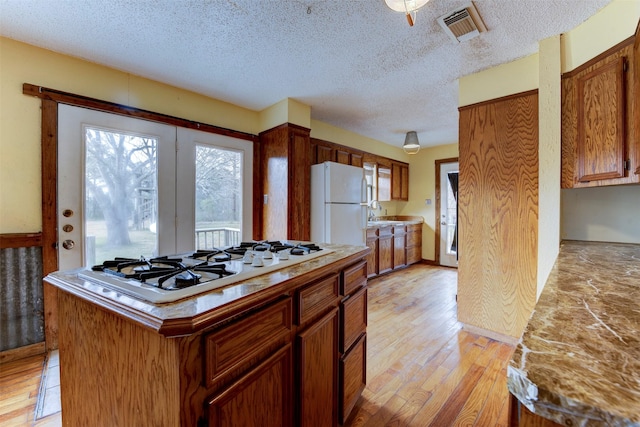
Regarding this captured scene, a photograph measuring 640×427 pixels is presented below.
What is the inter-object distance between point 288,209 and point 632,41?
8.78 feet

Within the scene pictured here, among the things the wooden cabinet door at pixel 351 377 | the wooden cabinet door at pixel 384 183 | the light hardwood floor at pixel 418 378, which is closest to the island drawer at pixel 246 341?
the wooden cabinet door at pixel 351 377

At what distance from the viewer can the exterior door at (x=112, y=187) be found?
2.09 meters

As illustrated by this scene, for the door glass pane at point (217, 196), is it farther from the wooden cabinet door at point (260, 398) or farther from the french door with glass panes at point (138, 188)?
A: the wooden cabinet door at point (260, 398)

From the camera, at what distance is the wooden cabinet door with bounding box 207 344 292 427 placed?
2.39 feet

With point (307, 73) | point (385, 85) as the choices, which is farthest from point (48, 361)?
point (385, 85)

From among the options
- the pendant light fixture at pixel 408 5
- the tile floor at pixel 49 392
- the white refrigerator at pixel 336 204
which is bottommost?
the tile floor at pixel 49 392

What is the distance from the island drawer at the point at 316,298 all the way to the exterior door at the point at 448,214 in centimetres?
422

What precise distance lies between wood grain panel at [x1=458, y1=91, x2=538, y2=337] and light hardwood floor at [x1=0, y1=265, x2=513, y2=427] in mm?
302

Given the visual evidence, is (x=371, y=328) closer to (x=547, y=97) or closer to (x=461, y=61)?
(x=547, y=97)

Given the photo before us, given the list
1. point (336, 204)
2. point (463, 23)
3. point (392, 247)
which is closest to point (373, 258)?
point (392, 247)

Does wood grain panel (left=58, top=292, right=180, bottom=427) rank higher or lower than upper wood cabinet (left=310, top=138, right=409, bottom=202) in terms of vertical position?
lower

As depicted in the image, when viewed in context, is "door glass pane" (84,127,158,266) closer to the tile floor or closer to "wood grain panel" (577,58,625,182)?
the tile floor

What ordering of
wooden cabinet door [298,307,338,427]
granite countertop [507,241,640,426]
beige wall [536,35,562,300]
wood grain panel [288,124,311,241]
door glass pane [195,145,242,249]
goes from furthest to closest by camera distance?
wood grain panel [288,124,311,241] → door glass pane [195,145,242,249] → beige wall [536,35,562,300] → wooden cabinet door [298,307,338,427] → granite countertop [507,241,640,426]

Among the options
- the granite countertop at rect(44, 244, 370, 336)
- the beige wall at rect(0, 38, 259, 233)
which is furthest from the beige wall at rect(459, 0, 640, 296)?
the beige wall at rect(0, 38, 259, 233)
